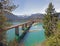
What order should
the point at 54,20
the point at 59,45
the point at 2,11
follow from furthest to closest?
the point at 54,20 < the point at 2,11 < the point at 59,45

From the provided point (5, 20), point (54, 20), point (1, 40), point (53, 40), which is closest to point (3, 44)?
point (1, 40)

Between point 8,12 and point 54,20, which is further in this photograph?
point 54,20

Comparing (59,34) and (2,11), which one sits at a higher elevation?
(2,11)

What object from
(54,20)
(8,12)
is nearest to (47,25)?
(54,20)

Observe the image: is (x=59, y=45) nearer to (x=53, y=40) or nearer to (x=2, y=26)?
(x=53, y=40)

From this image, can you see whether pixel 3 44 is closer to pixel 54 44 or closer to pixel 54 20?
pixel 54 44

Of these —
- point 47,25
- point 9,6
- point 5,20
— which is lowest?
point 47,25

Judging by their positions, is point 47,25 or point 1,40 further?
point 47,25

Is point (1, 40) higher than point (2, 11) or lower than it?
lower

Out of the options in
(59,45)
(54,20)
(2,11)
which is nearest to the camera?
(59,45)
